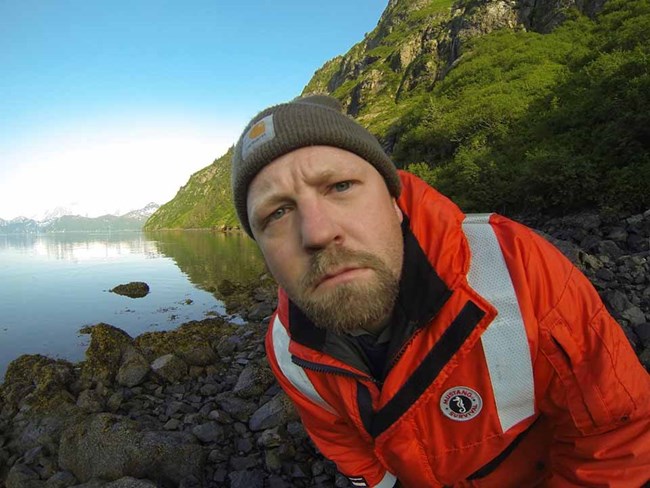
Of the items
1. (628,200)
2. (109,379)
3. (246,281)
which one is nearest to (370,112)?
(246,281)

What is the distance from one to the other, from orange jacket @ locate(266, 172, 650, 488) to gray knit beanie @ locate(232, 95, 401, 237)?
0.32 metres

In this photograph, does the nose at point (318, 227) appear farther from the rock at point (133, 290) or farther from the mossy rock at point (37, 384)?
the rock at point (133, 290)

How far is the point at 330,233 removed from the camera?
1.74 m

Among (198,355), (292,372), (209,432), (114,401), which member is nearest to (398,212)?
(292,372)

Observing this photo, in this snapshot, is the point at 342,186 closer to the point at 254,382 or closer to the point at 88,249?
the point at 254,382

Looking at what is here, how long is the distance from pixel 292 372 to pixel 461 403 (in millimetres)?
1045

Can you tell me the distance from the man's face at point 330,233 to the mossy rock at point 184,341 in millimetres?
7977

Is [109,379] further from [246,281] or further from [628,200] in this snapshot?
[628,200]

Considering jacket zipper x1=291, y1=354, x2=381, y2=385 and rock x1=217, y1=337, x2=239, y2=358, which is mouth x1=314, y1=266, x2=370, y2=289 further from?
rock x1=217, y1=337, x2=239, y2=358

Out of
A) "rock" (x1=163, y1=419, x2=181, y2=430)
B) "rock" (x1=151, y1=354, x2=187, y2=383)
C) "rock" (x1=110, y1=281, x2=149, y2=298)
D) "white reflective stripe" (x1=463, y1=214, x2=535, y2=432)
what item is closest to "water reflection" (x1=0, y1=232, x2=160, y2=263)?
"rock" (x1=110, y1=281, x2=149, y2=298)

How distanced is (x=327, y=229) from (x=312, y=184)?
31 centimetres

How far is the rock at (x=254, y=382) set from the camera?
6.62 metres

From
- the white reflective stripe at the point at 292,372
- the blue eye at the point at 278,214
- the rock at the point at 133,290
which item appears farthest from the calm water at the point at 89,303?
the blue eye at the point at 278,214

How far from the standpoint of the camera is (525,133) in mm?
18719
